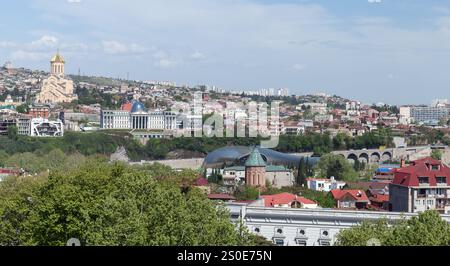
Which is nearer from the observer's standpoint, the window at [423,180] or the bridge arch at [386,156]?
the window at [423,180]

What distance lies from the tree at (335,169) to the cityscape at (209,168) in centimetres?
3

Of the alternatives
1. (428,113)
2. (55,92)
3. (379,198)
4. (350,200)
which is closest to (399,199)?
(350,200)

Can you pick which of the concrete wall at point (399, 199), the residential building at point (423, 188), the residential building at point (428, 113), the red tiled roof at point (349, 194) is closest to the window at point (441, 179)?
the residential building at point (423, 188)

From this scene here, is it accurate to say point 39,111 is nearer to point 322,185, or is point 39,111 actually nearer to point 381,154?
point 381,154

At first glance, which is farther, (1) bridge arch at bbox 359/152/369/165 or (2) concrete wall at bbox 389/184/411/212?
(1) bridge arch at bbox 359/152/369/165

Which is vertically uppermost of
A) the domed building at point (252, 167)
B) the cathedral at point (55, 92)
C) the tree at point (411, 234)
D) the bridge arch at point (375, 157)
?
the cathedral at point (55, 92)

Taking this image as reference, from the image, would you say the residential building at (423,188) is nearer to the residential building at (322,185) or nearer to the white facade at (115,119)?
the residential building at (322,185)

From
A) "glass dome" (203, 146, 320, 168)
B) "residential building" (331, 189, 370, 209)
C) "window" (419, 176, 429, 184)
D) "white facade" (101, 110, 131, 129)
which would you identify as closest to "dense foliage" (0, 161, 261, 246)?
"window" (419, 176, 429, 184)

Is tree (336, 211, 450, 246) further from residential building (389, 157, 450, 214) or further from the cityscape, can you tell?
residential building (389, 157, 450, 214)

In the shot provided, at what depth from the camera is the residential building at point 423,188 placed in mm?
8789

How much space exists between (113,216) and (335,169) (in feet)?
45.3

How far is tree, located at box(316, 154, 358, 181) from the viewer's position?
53.5 ft

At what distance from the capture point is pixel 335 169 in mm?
16750

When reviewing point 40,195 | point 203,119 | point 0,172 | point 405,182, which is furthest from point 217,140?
point 40,195
